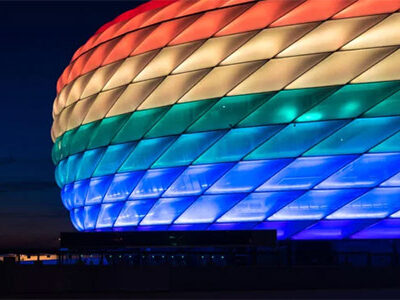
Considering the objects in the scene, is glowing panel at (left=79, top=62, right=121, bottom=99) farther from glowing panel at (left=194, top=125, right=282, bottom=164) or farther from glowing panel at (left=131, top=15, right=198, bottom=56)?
glowing panel at (left=194, top=125, right=282, bottom=164)

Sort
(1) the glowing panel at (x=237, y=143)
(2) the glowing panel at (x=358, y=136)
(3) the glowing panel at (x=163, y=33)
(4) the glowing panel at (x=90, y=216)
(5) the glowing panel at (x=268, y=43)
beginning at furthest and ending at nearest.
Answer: (4) the glowing panel at (x=90, y=216)
(3) the glowing panel at (x=163, y=33)
(1) the glowing panel at (x=237, y=143)
(5) the glowing panel at (x=268, y=43)
(2) the glowing panel at (x=358, y=136)

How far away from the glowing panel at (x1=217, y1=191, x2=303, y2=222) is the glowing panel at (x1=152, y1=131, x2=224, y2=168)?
2.19 m

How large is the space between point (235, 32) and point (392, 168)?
669 centimetres

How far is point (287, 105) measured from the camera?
21906mm

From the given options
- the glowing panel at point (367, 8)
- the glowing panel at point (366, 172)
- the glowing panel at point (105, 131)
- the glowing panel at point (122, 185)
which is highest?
the glowing panel at point (367, 8)

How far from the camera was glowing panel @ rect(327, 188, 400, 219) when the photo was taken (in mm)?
21672

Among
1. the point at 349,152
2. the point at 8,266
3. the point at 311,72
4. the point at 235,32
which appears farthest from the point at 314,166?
the point at 8,266

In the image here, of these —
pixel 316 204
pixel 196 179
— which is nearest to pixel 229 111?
pixel 196 179

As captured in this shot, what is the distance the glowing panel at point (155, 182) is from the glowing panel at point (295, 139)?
3337 mm

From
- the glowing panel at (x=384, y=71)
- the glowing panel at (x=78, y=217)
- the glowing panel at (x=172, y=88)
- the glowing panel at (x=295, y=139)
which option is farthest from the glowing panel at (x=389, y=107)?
the glowing panel at (x=78, y=217)

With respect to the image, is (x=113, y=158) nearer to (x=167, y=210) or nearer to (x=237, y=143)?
(x=167, y=210)

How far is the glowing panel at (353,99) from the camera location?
20969 mm

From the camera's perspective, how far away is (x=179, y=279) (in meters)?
19.4

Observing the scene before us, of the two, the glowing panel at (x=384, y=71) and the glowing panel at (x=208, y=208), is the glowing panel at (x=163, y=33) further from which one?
the glowing panel at (x=384, y=71)
